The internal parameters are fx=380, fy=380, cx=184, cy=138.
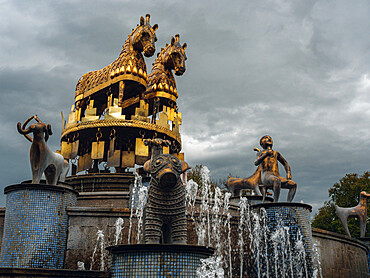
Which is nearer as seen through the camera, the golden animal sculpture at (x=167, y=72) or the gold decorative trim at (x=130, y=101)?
the golden animal sculpture at (x=167, y=72)

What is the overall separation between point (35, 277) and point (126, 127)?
12044 mm

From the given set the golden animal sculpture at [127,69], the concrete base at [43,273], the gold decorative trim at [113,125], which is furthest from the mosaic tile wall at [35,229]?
the golden animal sculpture at [127,69]

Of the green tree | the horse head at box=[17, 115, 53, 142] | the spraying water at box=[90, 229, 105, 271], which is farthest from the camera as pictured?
the green tree

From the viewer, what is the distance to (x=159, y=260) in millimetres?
6035

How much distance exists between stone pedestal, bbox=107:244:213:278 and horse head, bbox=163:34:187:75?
55.3 ft

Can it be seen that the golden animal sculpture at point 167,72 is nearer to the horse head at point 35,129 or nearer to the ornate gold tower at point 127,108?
the ornate gold tower at point 127,108

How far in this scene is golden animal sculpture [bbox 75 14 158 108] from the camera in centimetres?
2016

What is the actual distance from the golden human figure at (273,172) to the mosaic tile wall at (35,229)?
629cm

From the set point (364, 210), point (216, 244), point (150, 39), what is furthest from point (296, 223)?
point (150, 39)

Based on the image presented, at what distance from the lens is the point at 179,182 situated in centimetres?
729

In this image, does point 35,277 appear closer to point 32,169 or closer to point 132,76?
point 32,169

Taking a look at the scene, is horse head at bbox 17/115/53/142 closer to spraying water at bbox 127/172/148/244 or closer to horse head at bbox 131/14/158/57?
spraying water at bbox 127/172/148/244

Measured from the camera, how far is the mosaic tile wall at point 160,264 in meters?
6.00

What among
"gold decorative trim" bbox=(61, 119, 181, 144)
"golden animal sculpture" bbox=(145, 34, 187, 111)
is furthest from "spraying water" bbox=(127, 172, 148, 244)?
"golden animal sculpture" bbox=(145, 34, 187, 111)
